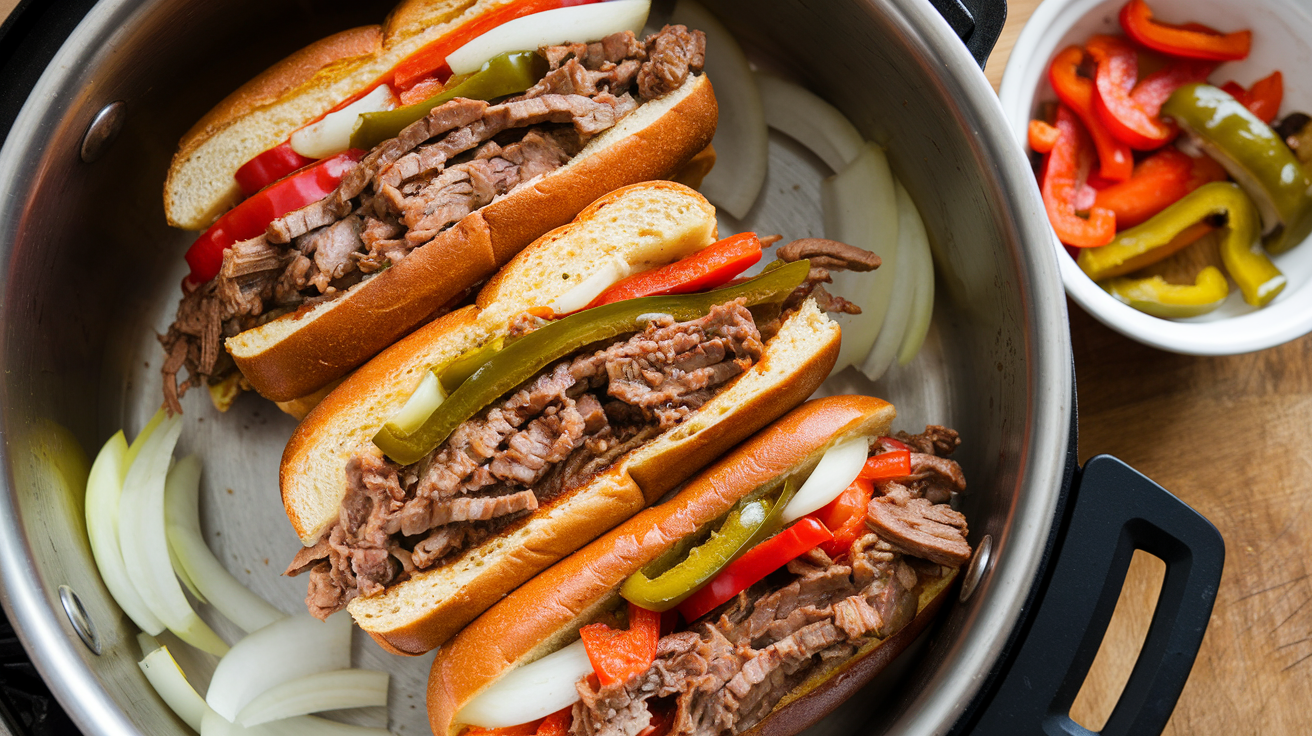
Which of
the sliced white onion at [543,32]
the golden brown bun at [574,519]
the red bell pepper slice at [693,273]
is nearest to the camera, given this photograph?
the golden brown bun at [574,519]

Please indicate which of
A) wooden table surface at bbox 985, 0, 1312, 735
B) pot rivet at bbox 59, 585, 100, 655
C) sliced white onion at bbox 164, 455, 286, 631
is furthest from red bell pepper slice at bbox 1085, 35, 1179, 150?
pot rivet at bbox 59, 585, 100, 655

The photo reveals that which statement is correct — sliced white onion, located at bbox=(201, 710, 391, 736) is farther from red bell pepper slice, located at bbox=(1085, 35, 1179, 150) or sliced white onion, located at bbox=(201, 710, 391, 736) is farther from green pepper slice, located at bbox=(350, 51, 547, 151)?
red bell pepper slice, located at bbox=(1085, 35, 1179, 150)

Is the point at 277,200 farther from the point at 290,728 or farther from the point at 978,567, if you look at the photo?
the point at 978,567

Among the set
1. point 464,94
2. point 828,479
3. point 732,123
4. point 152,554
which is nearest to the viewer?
point 828,479

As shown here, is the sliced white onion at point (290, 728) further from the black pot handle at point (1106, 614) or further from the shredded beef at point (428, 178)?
the black pot handle at point (1106, 614)

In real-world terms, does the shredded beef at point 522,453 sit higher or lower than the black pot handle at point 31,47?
lower

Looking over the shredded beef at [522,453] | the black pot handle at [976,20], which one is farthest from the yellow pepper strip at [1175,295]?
the shredded beef at [522,453]

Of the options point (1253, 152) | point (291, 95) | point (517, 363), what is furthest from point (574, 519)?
point (1253, 152)
